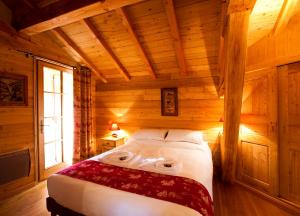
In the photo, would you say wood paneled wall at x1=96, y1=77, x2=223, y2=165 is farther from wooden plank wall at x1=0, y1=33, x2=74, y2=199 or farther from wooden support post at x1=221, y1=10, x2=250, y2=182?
wooden plank wall at x1=0, y1=33, x2=74, y2=199

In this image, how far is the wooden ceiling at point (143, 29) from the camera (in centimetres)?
206

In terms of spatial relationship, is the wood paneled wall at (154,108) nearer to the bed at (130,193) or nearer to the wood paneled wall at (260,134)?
the wood paneled wall at (260,134)

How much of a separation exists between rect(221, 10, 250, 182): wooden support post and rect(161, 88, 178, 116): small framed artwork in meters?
1.32

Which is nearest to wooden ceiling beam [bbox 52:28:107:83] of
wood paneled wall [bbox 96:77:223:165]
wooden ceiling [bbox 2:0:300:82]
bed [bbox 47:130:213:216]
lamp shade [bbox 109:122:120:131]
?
wooden ceiling [bbox 2:0:300:82]

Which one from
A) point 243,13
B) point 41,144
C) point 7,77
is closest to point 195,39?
point 243,13

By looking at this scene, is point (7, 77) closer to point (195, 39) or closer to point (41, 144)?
point (41, 144)

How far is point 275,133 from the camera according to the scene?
2.28 metres

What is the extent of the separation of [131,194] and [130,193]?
0.02m

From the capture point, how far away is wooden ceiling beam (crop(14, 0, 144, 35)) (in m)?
1.81

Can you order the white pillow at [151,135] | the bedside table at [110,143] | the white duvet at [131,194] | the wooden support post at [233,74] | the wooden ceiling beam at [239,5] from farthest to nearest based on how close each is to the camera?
the bedside table at [110,143] → the white pillow at [151,135] → the wooden support post at [233,74] → the wooden ceiling beam at [239,5] → the white duvet at [131,194]

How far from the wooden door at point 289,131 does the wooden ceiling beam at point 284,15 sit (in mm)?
512

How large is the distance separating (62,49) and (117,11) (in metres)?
1.62

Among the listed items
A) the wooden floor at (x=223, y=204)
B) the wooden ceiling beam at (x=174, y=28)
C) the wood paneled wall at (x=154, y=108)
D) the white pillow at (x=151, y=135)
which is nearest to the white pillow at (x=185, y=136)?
the white pillow at (x=151, y=135)

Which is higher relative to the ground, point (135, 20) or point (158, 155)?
point (135, 20)
